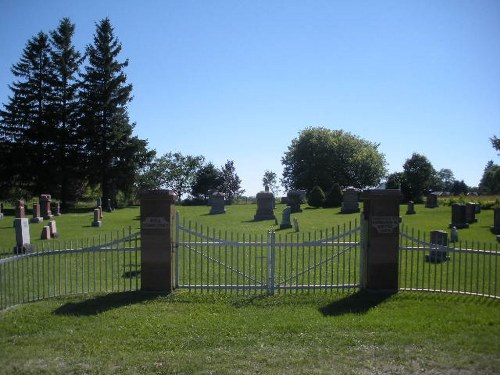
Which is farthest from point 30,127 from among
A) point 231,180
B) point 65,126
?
point 231,180

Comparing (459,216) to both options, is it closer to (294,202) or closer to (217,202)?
(294,202)

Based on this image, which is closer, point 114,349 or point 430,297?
point 114,349

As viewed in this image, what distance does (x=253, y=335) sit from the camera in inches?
270

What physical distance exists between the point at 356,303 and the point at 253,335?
2.70 m

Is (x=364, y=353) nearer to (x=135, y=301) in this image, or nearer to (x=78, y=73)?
(x=135, y=301)

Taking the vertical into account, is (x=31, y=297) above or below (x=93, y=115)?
below

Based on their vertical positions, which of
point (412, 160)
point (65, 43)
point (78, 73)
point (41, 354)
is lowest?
point (41, 354)

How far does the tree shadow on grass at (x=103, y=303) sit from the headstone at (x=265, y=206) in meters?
18.9

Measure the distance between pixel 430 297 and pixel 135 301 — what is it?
5.83m

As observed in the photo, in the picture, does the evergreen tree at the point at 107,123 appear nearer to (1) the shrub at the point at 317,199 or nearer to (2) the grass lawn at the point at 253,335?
(1) the shrub at the point at 317,199

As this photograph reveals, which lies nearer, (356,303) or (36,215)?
(356,303)

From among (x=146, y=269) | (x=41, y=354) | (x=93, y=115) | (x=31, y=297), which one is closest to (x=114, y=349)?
(x=41, y=354)

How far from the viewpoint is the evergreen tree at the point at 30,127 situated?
42.7 meters

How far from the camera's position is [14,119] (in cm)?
4384
